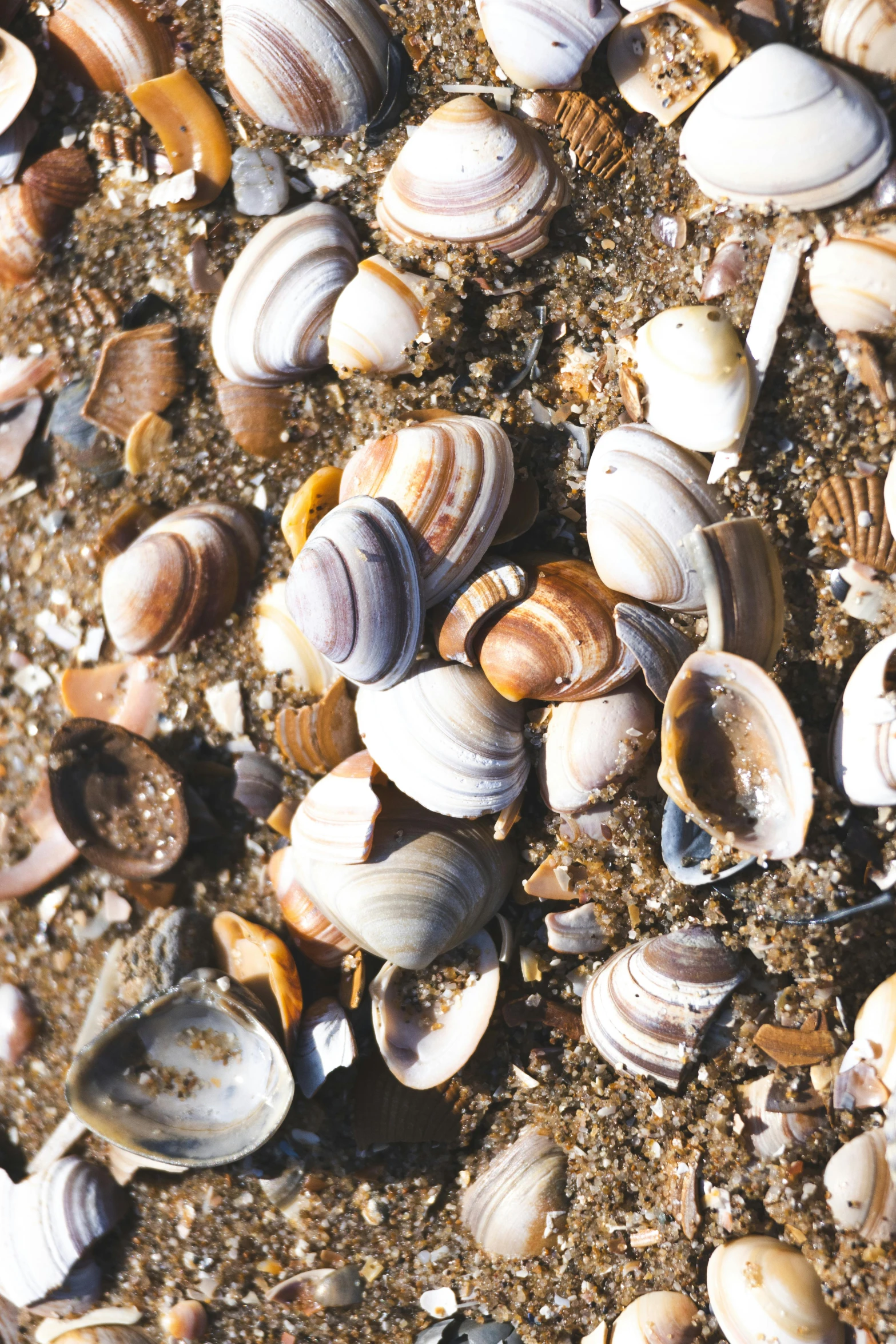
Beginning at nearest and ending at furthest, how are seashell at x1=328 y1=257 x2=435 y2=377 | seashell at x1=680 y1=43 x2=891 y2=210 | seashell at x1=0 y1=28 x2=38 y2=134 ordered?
1. seashell at x1=680 y1=43 x2=891 y2=210
2. seashell at x1=328 y1=257 x2=435 y2=377
3. seashell at x1=0 y1=28 x2=38 y2=134

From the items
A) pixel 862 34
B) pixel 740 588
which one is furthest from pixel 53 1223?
pixel 862 34

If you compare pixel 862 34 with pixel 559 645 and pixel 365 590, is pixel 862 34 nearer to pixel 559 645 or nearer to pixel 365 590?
pixel 559 645

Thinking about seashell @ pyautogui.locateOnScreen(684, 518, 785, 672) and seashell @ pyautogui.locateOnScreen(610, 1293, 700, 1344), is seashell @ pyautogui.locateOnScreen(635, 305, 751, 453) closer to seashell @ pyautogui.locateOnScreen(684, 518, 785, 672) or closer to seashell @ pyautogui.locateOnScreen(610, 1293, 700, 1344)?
seashell @ pyautogui.locateOnScreen(684, 518, 785, 672)

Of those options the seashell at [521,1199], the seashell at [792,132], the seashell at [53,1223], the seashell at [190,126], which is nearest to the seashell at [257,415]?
the seashell at [190,126]

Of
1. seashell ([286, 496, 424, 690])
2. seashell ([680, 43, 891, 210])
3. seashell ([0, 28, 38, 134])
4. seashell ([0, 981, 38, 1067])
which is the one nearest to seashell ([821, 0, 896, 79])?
seashell ([680, 43, 891, 210])

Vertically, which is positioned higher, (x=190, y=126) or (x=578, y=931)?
(x=190, y=126)

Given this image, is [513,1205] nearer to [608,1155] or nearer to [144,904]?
[608,1155]

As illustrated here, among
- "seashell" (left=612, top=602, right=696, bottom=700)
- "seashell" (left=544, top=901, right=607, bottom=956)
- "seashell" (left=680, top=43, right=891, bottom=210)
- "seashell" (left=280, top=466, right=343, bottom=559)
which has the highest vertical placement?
"seashell" (left=680, top=43, right=891, bottom=210)
